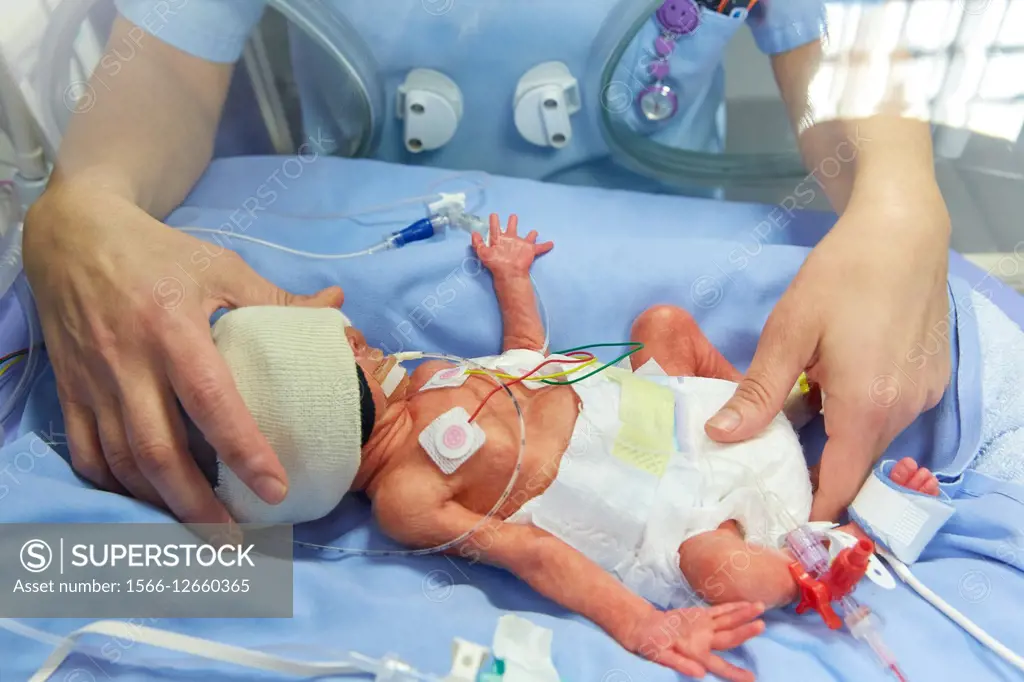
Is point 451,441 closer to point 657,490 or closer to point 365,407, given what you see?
point 365,407

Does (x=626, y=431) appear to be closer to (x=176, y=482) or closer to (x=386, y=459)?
(x=386, y=459)

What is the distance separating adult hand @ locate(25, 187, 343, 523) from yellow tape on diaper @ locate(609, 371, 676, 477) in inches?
17.6

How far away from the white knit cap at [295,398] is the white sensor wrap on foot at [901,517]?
0.66m

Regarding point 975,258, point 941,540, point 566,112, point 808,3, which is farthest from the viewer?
point 975,258

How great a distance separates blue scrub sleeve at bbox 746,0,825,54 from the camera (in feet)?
3.72

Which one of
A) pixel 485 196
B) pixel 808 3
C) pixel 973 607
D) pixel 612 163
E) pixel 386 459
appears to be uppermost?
pixel 808 3

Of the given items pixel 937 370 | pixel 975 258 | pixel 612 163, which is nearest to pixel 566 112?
pixel 612 163

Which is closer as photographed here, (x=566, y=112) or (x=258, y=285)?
(x=258, y=285)

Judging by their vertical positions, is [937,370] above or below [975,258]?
below

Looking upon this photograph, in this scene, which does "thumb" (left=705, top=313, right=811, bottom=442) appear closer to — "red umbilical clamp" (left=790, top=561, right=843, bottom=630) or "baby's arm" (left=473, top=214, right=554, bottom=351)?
"red umbilical clamp" (left=790, top=561, right=843, bottom=630)

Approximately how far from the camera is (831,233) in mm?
1015

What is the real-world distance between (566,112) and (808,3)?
0.42m

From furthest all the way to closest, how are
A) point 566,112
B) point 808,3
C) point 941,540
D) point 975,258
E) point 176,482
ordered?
point 975,258, point 566,112, point 808,3, point 941,540, point 176,482

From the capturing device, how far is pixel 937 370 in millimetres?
970
